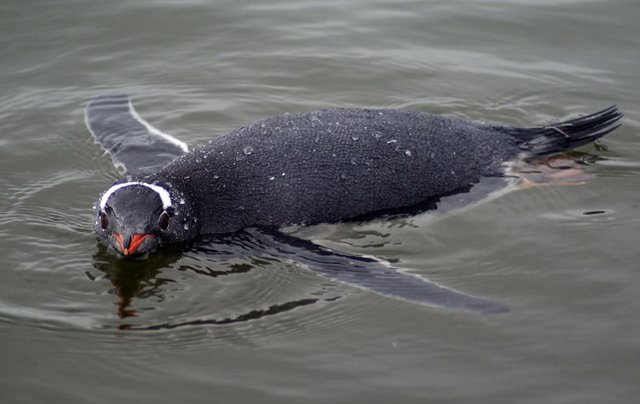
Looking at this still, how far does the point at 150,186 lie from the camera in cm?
546

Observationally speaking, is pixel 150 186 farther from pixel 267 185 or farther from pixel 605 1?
pixel 605 1

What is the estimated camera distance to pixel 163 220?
214 inches

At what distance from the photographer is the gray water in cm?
445

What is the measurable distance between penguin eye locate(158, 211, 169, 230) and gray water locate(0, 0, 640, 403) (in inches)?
8.6

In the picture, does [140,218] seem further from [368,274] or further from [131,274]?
[368,274]

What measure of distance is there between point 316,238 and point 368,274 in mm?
617

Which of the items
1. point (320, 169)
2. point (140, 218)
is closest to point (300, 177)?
point (320, 169)

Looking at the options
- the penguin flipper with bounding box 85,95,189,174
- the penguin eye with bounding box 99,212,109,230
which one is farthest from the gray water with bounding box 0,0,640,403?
the penguin eye with bounding box 99,212,109,230

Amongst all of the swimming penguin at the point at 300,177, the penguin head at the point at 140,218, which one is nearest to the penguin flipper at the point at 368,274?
the swimming penguin at the point at 300,177

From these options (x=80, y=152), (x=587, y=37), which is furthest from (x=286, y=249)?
(x=587, y=37)

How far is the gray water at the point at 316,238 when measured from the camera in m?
4.45

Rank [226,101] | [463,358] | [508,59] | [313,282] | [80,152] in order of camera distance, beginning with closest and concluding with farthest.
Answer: [463,358] → [313,282] → [80,152] → [226,101] → [508,59]

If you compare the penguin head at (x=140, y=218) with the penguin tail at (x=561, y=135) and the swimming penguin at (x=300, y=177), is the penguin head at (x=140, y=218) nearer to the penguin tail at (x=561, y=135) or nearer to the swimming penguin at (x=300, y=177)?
the swimming penguin at (x=300, y=177)

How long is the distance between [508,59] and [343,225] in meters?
3.56
